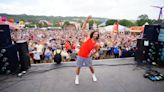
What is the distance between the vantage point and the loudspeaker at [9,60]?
15.9 ft

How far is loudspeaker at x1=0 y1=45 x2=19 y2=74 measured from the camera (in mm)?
4848

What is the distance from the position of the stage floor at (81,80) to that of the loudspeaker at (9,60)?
9.4 inches

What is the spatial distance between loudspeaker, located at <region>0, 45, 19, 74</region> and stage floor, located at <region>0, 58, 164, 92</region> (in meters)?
0.24

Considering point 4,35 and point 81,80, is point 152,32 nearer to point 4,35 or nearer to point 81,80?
point 81,80

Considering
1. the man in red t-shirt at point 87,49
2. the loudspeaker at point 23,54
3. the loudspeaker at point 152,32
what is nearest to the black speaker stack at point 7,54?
the loudspeaker at point 23,54

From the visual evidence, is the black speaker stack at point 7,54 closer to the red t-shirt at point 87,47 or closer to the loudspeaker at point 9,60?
the loudspeaker at point 9,60

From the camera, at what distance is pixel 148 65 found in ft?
19.2

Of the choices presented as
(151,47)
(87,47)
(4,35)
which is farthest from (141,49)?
(4,35)

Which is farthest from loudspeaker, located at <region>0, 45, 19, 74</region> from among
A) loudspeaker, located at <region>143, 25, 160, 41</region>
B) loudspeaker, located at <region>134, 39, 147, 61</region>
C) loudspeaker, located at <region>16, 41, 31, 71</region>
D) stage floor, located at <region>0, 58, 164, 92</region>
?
loudspeaker, located at <region>143, 25, 160, 41</region>

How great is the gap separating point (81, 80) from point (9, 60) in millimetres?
2132

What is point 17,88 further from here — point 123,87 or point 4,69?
point 123,87

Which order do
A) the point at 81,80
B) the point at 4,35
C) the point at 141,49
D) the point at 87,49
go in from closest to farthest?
the point at 87,49
the point at 81,80
the point at 4,35
the point at 141,49

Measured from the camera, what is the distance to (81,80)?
14.6ft

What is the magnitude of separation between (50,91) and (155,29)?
13.5 feet
